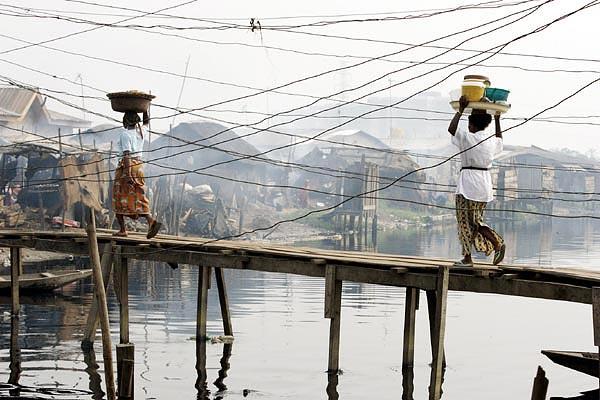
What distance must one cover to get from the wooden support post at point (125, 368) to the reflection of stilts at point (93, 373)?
1.58 metres

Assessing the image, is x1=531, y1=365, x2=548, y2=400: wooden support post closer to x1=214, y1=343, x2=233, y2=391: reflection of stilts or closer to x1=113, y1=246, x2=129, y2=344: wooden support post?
x1=214, y1=343, x2=233, y2=391: reflection of stilts

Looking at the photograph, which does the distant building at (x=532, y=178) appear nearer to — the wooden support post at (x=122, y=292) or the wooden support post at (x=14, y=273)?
the wooden support post at (x=14, y=273)

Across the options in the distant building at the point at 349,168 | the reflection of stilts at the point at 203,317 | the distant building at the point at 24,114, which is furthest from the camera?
the distant building at the point at 349,168

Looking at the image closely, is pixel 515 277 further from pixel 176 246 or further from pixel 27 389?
pixel 27 389

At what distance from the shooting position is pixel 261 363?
46.6 feet

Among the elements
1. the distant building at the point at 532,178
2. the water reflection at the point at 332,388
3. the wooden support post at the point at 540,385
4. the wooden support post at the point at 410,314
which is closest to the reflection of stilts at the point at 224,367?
the water reflection at the point at 332,388

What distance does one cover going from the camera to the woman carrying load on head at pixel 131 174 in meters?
12.9

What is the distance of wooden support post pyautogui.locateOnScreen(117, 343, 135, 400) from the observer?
10.1 m

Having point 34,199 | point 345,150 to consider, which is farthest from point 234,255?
point 345,150

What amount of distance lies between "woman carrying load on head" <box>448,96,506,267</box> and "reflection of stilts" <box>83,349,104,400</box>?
14.6ft

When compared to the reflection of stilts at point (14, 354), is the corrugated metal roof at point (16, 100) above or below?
above

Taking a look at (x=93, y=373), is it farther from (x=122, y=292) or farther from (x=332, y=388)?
(x=332, y=388)

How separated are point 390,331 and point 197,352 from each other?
4.61 meters

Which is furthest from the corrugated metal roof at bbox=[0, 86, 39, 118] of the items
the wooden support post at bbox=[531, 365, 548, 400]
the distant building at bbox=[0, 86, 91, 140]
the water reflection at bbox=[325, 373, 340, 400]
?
the wooden support post at bbox=[531, 365, 548, 400]
